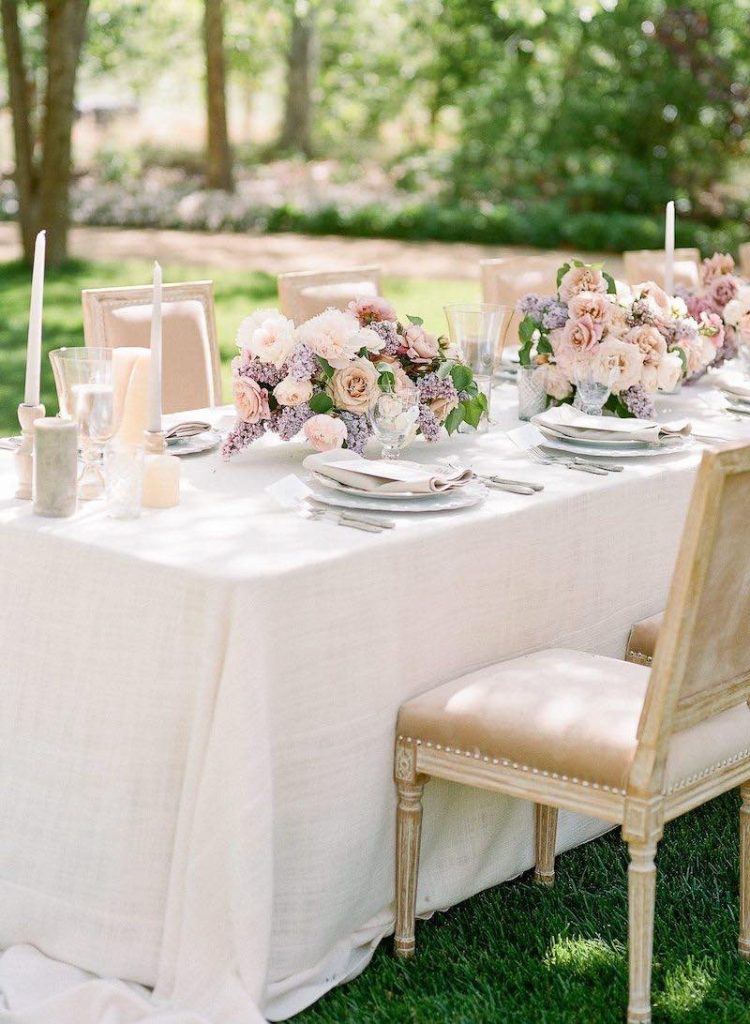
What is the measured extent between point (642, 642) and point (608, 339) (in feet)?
2.60

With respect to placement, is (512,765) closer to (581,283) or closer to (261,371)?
(261,371)

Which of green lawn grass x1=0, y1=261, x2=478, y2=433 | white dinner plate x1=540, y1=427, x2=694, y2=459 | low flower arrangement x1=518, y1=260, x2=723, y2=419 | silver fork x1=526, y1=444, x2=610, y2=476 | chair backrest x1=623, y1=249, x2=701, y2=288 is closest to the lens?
silver fork x1=526, y1=444, x2=610, y2=476

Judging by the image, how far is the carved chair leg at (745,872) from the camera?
2.95 metres

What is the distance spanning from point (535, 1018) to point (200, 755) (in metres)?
0.81

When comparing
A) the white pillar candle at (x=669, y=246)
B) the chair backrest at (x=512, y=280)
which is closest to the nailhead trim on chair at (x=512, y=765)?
the white pillar candle at (x=669, y=246)

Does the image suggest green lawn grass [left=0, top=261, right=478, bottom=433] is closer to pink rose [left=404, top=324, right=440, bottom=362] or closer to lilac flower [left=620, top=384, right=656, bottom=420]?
lilac flower [left=620, top=384, right=656, bottom=420]

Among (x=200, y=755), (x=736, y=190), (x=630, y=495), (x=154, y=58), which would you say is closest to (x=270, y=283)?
(x=736, y=190)

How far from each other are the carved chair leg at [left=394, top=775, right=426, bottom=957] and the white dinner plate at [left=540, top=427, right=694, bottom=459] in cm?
101

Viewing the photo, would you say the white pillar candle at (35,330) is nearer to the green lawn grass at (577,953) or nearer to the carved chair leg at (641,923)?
the green lawn grass at (577,953)

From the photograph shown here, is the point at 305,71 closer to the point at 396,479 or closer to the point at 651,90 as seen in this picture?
the point at 651,90

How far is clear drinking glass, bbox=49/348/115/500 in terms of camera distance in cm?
284

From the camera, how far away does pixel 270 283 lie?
12.8 metres

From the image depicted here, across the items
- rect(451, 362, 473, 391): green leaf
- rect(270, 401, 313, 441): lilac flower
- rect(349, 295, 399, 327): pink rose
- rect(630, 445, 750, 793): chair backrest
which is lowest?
rect(630, 445, 750, 793): chair backrest

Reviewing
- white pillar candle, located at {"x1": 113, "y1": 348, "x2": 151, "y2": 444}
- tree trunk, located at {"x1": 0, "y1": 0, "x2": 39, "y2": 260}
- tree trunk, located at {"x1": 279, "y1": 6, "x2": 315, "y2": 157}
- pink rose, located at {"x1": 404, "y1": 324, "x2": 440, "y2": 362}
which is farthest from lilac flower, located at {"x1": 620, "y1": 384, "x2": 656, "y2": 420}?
tree trunk, located at {"x1": 279, "y1": 6, "x2": 315, "y2": 157}
